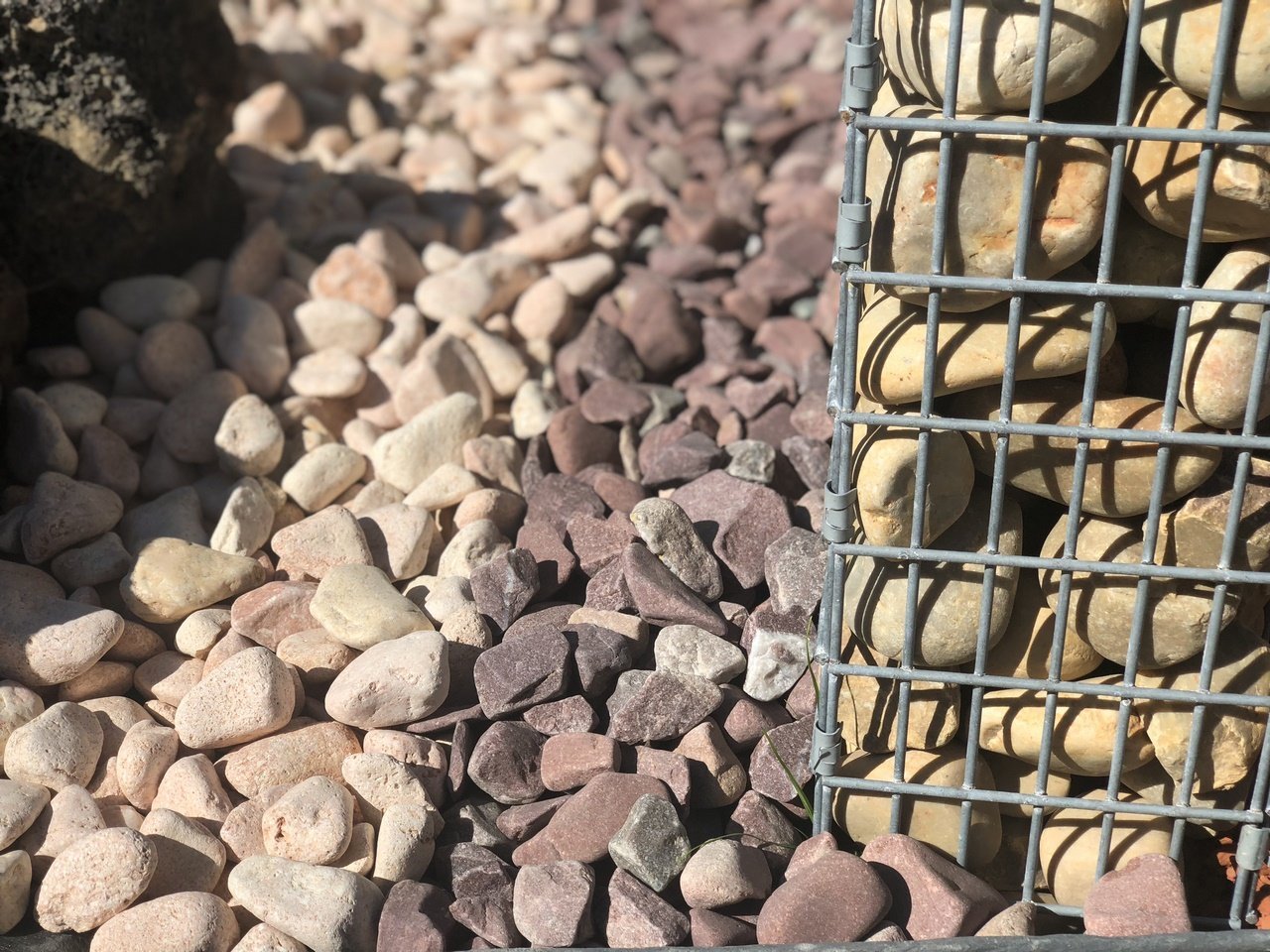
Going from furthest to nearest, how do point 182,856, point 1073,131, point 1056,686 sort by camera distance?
point 182,856
point 1056,686
point 1073,131

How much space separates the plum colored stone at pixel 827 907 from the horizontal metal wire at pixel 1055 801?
101mm

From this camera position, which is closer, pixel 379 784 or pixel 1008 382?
pixel 1008 382

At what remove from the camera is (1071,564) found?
147cm

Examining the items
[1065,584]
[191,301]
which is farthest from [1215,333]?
[191,301]

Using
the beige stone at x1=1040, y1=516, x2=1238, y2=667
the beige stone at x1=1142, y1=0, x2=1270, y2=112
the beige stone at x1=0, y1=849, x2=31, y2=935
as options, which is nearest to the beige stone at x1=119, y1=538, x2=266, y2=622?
the beige stone at x1=0, y1=849, x2=31, y2=935

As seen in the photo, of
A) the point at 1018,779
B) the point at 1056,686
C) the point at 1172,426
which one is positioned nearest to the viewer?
the point at 1172,426

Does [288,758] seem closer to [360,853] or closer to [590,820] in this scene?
[360,853]

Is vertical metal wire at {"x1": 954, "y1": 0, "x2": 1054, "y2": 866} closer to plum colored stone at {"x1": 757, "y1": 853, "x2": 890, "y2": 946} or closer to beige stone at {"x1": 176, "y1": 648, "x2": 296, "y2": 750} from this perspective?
plum colored stone at {"x1": 757, "y1": 853, "x2": 890, "y2": 946}

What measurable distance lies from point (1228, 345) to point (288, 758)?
49.5 inches

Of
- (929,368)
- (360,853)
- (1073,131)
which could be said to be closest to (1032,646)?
(929,368)

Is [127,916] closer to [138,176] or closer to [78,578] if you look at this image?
[78,578]

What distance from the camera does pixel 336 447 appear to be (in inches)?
90.7

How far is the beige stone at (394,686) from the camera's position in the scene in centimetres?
179

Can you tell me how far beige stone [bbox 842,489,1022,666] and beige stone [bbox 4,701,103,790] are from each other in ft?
3.37
